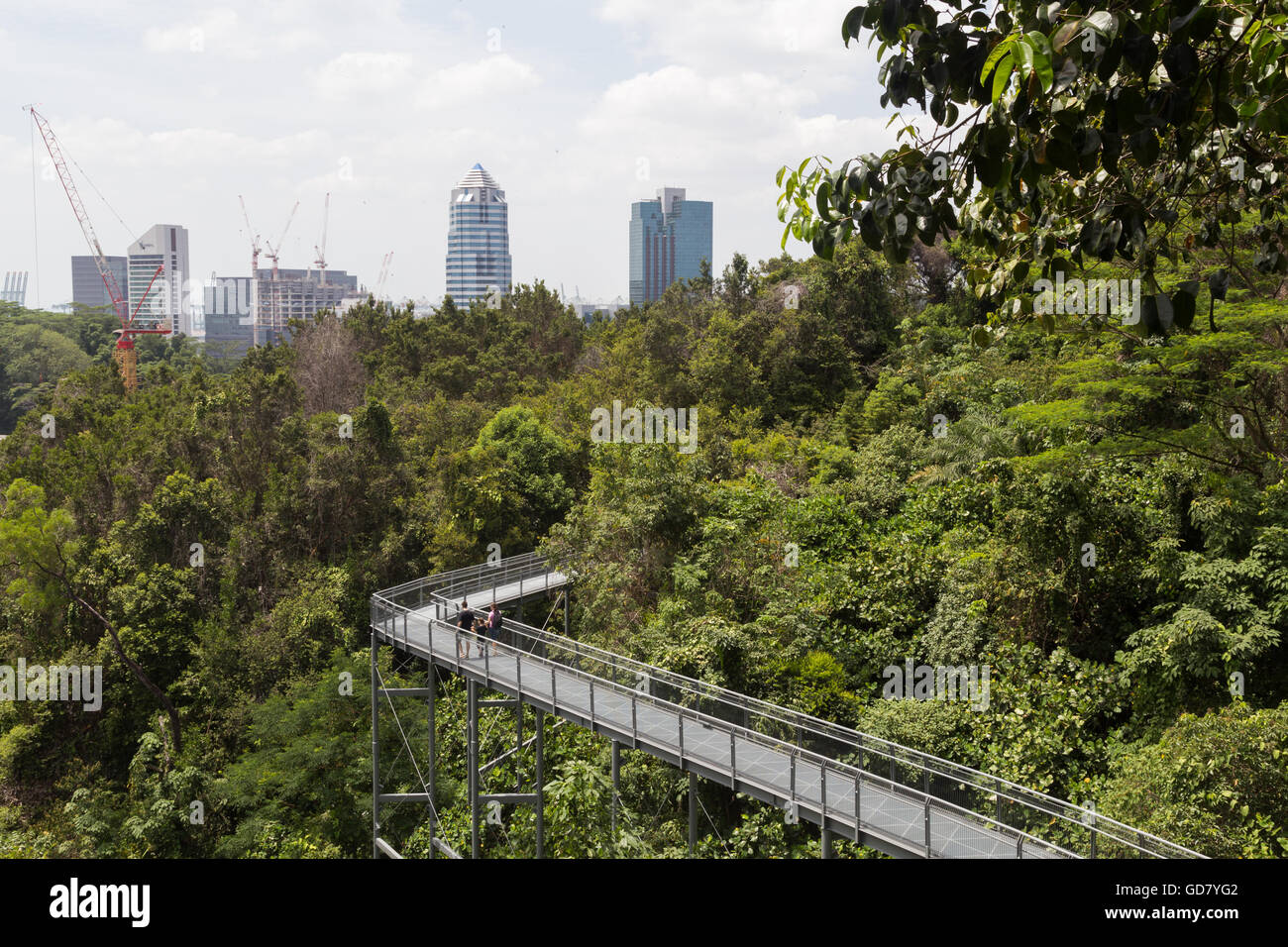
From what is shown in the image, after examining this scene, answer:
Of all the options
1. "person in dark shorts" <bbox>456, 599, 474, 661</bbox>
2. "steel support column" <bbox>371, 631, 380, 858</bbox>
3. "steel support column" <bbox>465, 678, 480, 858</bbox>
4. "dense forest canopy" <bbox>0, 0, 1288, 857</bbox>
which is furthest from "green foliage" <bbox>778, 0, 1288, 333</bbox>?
"steel support column" <bbox>371, 631, 380, 858</bbox>

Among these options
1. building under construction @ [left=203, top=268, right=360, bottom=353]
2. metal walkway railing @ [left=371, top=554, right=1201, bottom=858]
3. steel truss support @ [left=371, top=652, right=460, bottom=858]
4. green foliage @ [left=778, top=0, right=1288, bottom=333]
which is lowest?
steel truss support @ [left=371, top=652, right=460, bottom=858]

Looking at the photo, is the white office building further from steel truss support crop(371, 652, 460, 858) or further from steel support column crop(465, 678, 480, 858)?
steel support column crop(465, 678, 480, 858)

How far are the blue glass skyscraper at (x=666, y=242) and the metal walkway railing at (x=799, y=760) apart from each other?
87030 millimetres

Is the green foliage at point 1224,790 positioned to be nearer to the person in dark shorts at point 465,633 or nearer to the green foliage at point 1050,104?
the green foliage at point 1050,104

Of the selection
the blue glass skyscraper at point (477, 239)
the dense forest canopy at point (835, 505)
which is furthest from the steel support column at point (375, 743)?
the blue glass skyscraper at point (477, 239)

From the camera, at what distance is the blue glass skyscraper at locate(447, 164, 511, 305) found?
Result: 14225 cm

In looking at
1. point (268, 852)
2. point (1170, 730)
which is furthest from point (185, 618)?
point (1170, 730)

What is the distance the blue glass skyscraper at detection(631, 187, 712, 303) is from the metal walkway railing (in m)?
87.0

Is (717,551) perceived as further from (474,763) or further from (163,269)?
(163,269)

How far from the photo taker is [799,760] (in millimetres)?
11156

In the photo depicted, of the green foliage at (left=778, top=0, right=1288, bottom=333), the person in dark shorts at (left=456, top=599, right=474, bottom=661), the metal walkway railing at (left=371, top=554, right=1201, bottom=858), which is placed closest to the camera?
the green foliage at (left=778, top=0, right=1288, bottom=333)

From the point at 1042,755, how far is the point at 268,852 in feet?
50.5

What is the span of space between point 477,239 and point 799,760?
5694 inches
